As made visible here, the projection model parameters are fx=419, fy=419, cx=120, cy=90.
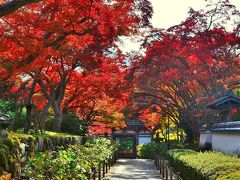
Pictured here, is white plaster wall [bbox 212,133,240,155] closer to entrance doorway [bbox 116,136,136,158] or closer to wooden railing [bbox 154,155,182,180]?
wooden railing [bbox 154,155,182,180]

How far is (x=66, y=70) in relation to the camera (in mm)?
22344

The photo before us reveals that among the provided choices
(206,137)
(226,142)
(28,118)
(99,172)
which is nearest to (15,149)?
(28,118)

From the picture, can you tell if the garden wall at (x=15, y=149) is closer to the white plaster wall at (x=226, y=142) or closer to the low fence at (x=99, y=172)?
the low fence at (x=99, y=172)

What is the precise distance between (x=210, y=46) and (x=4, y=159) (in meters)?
16.6

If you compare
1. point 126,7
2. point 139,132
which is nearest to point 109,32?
point 126,7

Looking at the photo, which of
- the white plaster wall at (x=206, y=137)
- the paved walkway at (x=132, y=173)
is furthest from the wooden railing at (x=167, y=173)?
the white plaster wall at (x=206, y=137)

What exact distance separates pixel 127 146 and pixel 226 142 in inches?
1503

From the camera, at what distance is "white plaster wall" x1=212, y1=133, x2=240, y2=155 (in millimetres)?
14094

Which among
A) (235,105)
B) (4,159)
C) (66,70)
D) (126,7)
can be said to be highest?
(126,7)

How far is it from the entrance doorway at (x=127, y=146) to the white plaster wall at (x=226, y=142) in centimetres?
3191

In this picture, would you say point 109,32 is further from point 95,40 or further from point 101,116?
point 101,116

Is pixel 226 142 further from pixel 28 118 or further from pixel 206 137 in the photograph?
pixel 28 118

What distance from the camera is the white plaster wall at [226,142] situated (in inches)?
555

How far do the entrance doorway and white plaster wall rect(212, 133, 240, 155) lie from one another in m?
31.9
